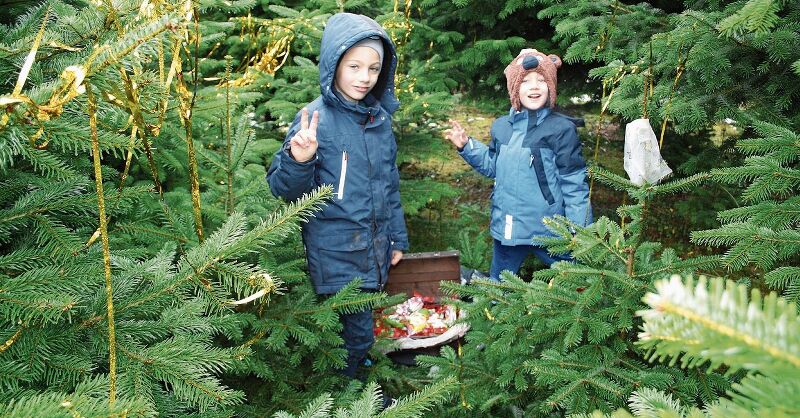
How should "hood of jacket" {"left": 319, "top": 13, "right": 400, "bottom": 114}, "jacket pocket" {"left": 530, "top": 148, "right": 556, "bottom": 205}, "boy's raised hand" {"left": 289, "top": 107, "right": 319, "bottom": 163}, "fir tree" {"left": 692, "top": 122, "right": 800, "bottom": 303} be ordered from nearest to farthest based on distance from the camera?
"fir tree" {"left": 692, "top": 122, "right": 800, "bottom": 303} < "boy's raised hand" {"left": 289, "top": 107, "right": 319, "bottom": 163} < "hood of jacket" {"left": 319, "top": 13, "right": 400, "bottom": 114} < "jacket pocket" {"left": 530, "top": 148, "right": 556, "bottom": 205}

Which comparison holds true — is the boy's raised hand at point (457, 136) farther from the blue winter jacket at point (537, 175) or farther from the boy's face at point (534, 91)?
the boy's face at point (534, 91)

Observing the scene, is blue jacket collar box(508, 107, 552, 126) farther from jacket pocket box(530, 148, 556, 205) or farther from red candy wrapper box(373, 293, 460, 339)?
red candy wrapper box(373, 293, 460, 339)

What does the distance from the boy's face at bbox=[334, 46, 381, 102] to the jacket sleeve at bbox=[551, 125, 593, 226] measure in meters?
1.26

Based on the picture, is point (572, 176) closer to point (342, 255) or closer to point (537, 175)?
point (537, 175)

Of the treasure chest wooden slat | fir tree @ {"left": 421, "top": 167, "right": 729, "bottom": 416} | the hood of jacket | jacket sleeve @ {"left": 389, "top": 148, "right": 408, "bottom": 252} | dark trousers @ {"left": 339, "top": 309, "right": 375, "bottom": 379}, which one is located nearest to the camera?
fir tree @ {"left": 421, "top": 167, "right": 729, "bottom": 416}

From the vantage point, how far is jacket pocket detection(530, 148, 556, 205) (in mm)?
3619

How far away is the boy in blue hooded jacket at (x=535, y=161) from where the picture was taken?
11.8ft

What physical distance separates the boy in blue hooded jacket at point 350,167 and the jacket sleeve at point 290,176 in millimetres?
35

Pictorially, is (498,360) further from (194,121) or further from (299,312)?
(194,121)

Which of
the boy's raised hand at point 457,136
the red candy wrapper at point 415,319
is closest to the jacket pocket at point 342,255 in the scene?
the red candy wrapper at point 415,319

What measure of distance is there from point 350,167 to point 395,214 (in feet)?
1.73

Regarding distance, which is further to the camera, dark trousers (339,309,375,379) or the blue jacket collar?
the blue jacket collar

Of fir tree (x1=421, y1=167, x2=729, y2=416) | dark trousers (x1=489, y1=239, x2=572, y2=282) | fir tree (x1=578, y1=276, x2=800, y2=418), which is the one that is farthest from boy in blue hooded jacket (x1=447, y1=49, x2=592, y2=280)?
fir tree (x1=578, y1=276, x2=800, y2=418)

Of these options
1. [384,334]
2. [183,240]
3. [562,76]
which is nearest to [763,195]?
[183,240]
